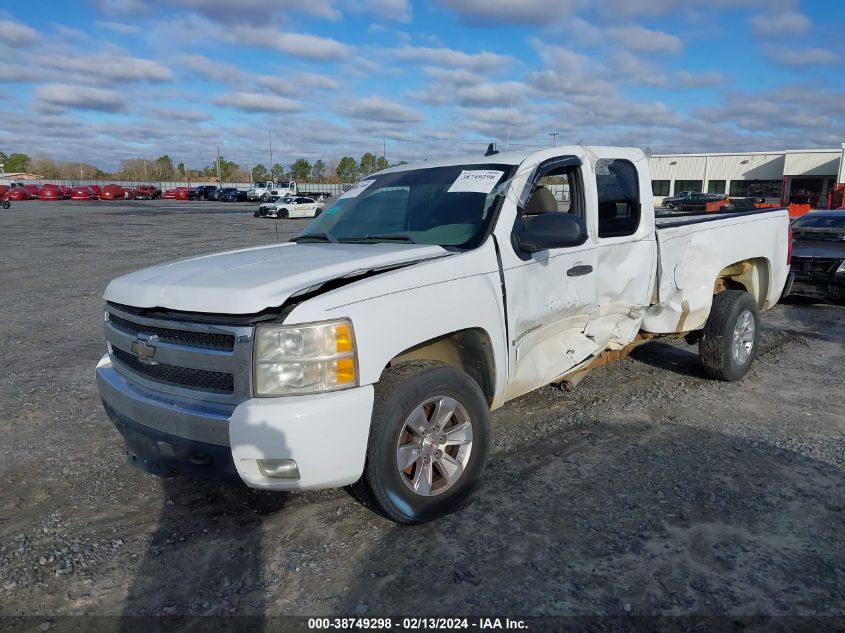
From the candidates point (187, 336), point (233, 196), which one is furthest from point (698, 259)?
point (233, 196)

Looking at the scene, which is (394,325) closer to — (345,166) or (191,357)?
(191,357)

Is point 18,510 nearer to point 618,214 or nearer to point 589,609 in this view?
point 589,609

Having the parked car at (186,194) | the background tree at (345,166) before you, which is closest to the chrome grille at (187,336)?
the parked car at (186,194)

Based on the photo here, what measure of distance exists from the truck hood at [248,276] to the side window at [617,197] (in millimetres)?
1693

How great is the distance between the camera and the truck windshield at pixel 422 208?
13.1 ft

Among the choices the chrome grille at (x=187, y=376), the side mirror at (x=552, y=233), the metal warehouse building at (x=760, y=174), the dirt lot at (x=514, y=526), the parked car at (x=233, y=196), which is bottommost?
the dirt lot at (x=514, y=526)

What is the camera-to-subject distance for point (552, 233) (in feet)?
12.4

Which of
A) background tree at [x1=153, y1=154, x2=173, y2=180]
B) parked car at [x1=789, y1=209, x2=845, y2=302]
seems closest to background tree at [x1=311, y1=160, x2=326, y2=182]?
background tree at [x1=153, y1=154, x2=173, y2=180]

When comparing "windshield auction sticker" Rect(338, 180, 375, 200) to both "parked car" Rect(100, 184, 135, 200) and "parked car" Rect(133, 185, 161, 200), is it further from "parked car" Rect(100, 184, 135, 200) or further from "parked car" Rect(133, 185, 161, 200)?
"parked car" Rect(133, 185, 161, 200)

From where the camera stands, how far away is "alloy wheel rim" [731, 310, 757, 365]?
591 centimetres

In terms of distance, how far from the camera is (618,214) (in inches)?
196

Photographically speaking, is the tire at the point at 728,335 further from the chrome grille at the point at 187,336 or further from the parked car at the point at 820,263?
the chrome grille at the point at 187,336

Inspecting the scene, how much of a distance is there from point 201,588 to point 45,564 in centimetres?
86

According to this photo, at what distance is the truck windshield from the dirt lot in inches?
61.9
